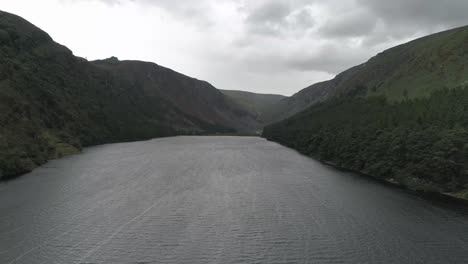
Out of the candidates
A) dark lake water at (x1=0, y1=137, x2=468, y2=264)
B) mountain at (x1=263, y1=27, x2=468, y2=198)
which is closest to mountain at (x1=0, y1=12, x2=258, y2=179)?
dark lake water at (x1=0, y1=137, x2=468, y2=264)

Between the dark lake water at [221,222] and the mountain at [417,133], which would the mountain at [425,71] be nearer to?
the mountain at [417,133]

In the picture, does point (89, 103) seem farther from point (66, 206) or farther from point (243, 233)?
point (243, 233)

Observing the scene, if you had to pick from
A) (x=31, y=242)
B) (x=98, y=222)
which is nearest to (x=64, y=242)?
(x=31, y=242)

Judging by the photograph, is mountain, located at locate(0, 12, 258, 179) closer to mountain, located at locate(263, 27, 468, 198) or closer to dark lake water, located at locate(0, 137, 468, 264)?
dark lake water, located at locate(0, 137, 468, 264)

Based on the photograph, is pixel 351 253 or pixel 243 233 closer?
pixel 351 253

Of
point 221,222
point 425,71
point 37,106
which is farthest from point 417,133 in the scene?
point 37,106

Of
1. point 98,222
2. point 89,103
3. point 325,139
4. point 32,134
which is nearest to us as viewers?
point 98,222

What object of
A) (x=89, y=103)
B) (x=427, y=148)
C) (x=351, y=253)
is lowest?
(x=351, y=253)

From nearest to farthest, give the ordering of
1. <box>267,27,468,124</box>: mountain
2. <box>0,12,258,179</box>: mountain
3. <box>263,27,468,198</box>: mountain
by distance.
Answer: <box>263,27,468,198</box>: mountain → <box>0,12,258,179</box>: mountain → <box>267,27,468,124</box>: mountain
